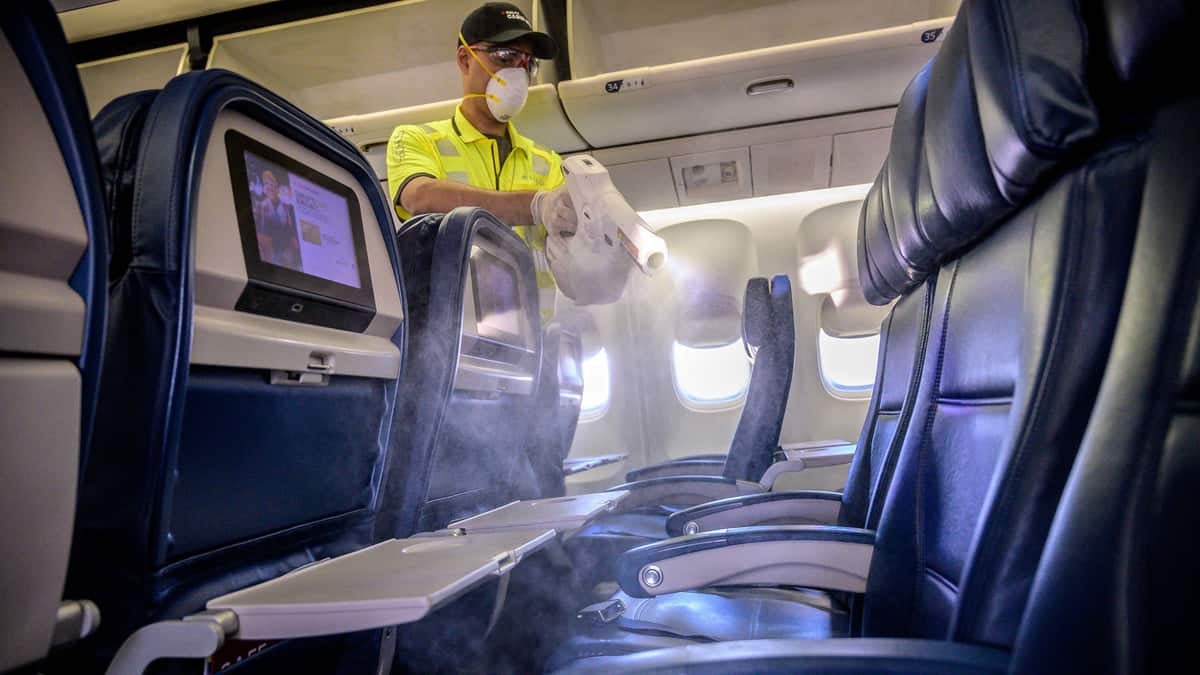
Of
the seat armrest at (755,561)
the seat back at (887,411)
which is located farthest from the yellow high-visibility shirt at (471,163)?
the seat armrest at (755,561)

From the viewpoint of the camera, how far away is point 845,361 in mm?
5496

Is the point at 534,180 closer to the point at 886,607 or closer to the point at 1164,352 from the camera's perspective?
the point at 886,607

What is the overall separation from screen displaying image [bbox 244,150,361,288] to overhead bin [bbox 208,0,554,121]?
2.65m

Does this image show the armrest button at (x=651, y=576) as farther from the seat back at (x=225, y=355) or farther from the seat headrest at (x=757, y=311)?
the seat headrest at (x=757, y=311)

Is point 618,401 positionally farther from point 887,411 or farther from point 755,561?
point 755,561

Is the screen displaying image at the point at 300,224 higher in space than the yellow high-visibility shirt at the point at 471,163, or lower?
lower

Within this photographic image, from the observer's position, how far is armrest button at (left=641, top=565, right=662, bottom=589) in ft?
4.81

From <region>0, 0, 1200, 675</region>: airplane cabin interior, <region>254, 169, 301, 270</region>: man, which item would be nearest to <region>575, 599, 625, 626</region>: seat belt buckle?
<region>0, 0, 1200, 675</region>: airplane cabin interior

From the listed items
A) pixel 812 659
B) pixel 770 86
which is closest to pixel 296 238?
pixel 812 659

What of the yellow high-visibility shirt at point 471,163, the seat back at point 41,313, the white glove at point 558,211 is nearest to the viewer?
the seat back at point 41,313

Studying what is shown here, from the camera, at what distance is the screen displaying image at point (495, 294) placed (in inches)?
69.6

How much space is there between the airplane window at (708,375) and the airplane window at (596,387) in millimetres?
579

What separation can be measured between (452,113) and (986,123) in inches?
131

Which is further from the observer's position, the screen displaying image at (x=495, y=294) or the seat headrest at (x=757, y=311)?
the seat headrest at (x=757, y=311)
